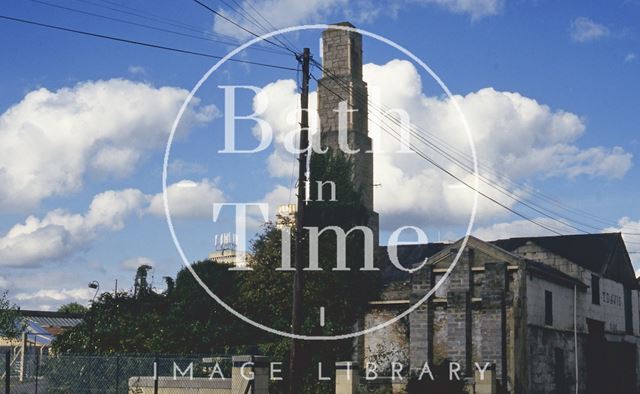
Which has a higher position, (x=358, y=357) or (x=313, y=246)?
(x=313, y=246)

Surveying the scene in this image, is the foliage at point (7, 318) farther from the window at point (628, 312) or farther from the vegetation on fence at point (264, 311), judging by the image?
the window at point (628, 312)

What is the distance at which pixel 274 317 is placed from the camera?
33.7m

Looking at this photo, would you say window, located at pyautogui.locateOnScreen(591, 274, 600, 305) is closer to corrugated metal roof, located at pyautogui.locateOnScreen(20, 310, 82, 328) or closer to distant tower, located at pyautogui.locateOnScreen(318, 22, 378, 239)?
distant tower, located at pyautogui.locateOnScreen(318, 22, 378, 239)

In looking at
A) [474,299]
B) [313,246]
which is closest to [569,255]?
[474,299]

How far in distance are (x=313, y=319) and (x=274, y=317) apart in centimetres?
284

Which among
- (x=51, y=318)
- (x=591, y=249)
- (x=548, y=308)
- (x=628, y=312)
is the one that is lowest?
(x=51, y=318)

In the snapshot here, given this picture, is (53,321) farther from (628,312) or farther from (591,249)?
(628,312)

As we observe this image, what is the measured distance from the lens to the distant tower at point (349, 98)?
165 feet

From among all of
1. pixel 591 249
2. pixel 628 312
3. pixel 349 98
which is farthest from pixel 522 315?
pixel 349 98

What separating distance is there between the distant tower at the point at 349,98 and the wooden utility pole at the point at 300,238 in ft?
91.3

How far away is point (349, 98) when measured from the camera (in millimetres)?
51219

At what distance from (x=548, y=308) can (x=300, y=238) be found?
1646 centimetres

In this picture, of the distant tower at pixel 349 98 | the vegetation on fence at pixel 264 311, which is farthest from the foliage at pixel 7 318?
the distant tower at pixel 349 98

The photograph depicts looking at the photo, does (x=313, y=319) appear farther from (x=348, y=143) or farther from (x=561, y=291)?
(x=348, y=143)
